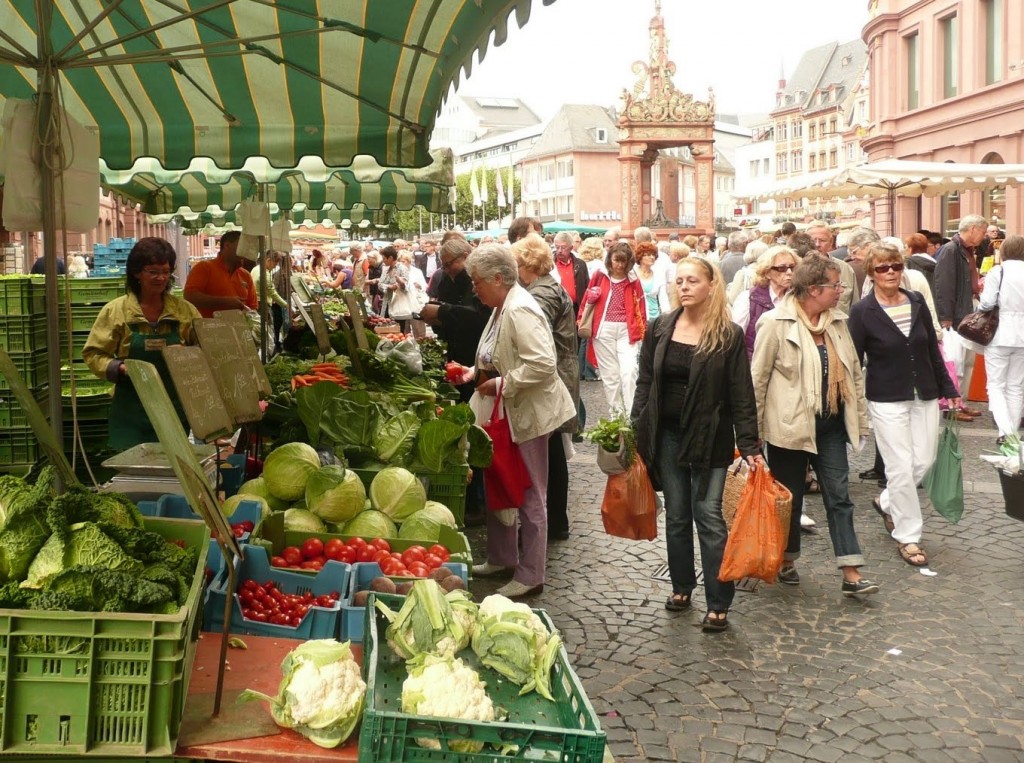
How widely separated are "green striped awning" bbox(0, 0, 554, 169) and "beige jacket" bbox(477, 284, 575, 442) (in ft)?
3.41

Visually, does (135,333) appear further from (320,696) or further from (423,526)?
(320,696)

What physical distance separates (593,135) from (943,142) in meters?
75.1

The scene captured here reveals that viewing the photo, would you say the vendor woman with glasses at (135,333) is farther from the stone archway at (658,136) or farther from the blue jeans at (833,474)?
the stone archway at (658,136)

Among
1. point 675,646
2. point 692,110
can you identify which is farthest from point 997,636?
point 692,110

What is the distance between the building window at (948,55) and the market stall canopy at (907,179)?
16.8m

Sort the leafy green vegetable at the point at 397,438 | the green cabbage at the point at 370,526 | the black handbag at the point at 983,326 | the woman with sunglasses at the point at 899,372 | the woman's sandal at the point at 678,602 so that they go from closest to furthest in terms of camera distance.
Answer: the green cabbage at the point at 370,526 < the leafy green vegetable at the point at 397,438 < the woman's sandal at the point at 678,602 < the woman with sunglasses at the point at 899,372 < the black handbag at the point at 983,326

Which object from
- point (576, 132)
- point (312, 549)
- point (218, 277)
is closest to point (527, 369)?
point (312, 549)

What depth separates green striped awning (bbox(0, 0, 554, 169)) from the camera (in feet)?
14.4

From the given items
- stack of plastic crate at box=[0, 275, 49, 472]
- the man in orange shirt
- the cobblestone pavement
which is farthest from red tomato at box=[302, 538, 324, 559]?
the man in orange shirt

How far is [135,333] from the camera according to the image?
5.75 metres

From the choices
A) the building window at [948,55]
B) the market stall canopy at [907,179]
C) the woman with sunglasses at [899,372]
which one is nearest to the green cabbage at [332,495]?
the woman with sunglasses at [899,372]

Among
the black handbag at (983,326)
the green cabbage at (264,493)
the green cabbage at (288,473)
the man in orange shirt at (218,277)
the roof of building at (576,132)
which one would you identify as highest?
the roof of building at (576,132)

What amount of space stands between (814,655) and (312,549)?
263 centimetres

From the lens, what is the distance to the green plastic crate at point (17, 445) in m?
6.66
